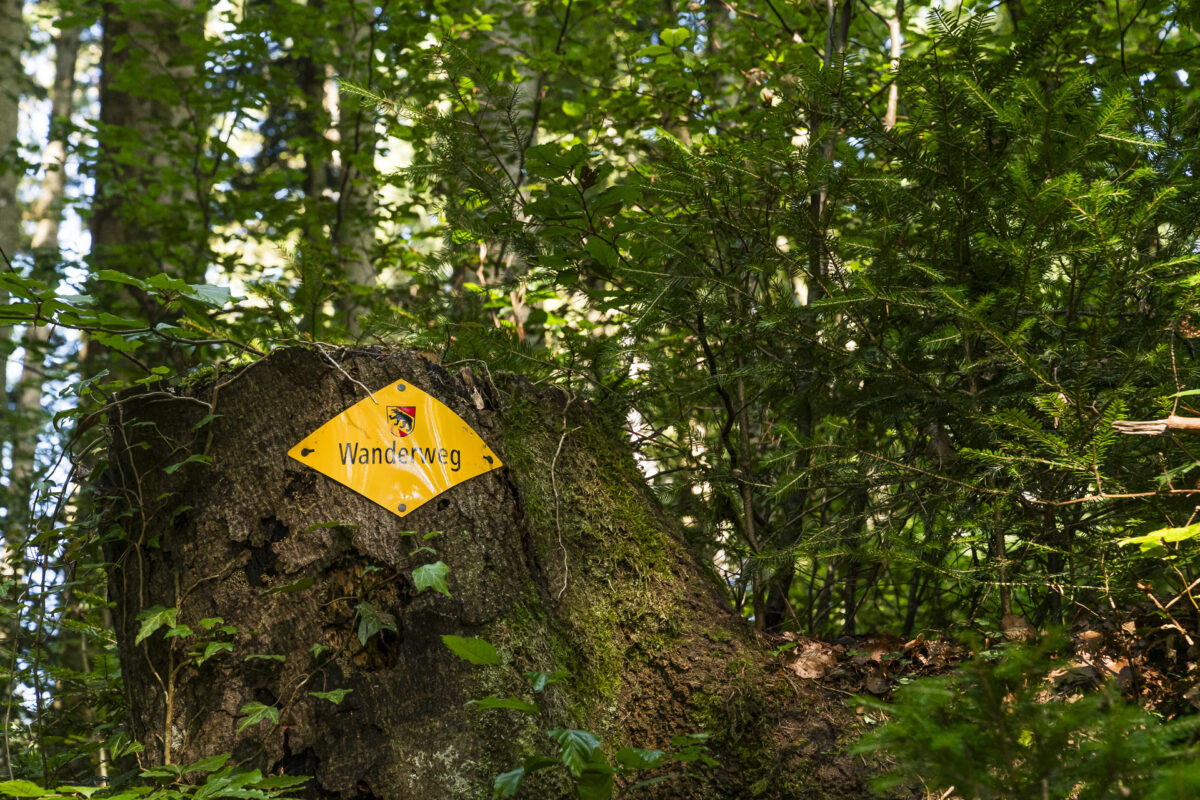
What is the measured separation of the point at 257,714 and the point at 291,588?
12.7 inches

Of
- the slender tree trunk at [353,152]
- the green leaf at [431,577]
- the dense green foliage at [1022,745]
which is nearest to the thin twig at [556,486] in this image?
the green leaf at [431,577]

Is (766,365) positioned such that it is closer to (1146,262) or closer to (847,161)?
(847,161)

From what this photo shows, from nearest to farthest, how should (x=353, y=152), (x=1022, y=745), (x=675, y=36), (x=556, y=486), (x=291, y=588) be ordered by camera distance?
(x=1022, y=745), (x=291, y=588), (x=556, y=486), (x=675, y=36), (x=353, y=152)

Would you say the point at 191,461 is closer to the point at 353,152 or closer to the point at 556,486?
the point at 556,486

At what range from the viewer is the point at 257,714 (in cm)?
205

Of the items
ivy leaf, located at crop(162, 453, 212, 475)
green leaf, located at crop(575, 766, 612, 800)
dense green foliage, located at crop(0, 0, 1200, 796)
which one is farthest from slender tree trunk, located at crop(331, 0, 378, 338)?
green leaf, located at crop(575, 766, 612, 800)

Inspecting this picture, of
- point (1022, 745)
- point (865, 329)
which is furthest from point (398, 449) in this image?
point (1022, 745)

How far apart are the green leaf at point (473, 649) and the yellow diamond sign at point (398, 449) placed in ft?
1.96

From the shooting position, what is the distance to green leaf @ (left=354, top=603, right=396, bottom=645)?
213 cm

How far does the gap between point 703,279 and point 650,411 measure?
0.68 m

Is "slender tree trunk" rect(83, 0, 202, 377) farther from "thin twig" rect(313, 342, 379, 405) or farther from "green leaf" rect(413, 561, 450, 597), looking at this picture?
"green leaf" rect(413, 561, 450, 597)

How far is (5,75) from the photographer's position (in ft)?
30.9

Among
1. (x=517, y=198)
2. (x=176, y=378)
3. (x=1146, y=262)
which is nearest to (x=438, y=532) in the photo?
(x=176, y=378)

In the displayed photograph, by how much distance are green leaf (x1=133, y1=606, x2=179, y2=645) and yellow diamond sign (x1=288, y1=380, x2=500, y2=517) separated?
53 centimetres
